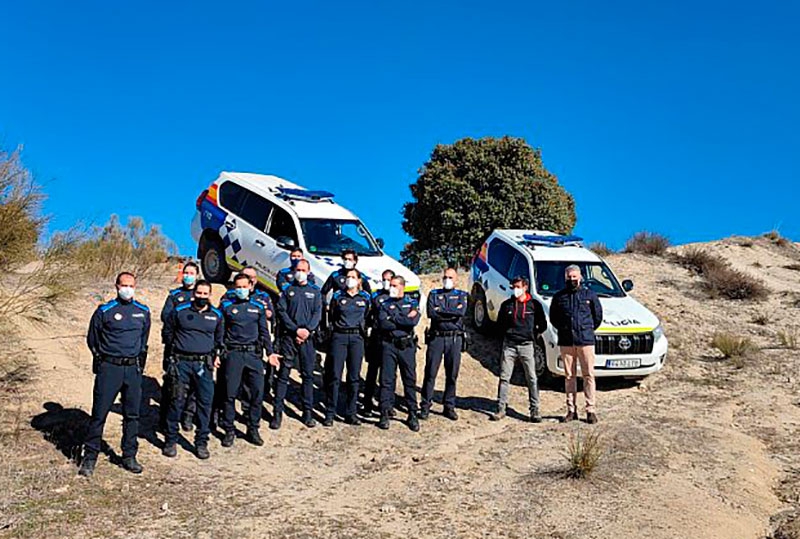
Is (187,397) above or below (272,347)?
below

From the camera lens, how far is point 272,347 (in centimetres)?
922

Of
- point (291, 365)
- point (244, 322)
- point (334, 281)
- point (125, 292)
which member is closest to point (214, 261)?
point (334, 281)

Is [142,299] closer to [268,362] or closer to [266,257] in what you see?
[266,257]

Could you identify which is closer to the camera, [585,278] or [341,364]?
[341,364]

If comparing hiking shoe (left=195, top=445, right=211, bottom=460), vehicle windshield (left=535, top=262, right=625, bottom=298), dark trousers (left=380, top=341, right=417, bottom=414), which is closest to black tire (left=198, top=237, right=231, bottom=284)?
dark trousers (left=380, top=341, right=417, bottom=414)

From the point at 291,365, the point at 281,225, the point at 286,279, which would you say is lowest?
the point at 291,365

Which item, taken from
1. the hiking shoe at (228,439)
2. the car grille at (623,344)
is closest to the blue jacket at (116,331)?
the hiking shoe at (228,439)

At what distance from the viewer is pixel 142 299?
13.6 meters

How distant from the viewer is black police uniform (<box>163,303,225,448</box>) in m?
8.21

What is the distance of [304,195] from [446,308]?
4547 millimetres

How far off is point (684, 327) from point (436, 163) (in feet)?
43.5

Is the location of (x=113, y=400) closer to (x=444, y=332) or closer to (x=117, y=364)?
(x=117, y=364)

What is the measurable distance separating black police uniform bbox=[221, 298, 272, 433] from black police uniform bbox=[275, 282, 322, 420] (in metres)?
0.62

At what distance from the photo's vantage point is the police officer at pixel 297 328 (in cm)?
954
